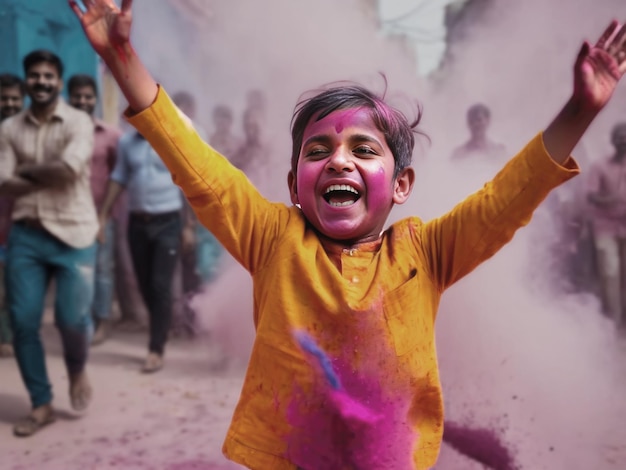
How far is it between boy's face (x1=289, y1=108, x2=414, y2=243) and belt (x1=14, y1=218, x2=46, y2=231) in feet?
5.49

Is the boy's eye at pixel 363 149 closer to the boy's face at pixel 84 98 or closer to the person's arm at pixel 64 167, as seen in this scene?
the person's arm at pixel 64 167

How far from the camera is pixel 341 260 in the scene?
1331mm

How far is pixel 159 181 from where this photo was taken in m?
2.94

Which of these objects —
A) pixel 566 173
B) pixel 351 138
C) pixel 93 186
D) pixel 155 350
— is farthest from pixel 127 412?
pixel 566 173

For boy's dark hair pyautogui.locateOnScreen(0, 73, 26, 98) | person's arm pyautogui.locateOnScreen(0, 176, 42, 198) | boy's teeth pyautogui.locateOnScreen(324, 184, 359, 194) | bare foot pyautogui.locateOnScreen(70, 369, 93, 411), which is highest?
boy's dark hair pyautogui.locateOnScreen(0, 73, 26, 98)

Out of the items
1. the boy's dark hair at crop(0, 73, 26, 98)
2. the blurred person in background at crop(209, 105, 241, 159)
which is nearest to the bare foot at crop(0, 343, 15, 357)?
the boy's dark hair at crop(0, 73, 26, 98)

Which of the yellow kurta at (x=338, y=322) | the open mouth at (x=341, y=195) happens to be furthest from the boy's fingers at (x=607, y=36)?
the open mouth at (x=341, y=195)

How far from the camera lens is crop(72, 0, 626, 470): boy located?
1.24 metres

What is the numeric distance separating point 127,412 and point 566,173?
2144 millimetres

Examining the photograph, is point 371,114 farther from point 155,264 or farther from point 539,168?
point 155,264

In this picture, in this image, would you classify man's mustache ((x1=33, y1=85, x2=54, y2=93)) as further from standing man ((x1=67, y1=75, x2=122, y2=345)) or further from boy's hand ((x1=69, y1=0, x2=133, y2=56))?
boy's hand ((x1=69, y1=0, x2=133, y2=56))

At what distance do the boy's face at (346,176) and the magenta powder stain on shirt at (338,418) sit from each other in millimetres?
246

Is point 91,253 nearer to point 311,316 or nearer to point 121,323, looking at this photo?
point 121,323

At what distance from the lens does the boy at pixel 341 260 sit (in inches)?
48.7
